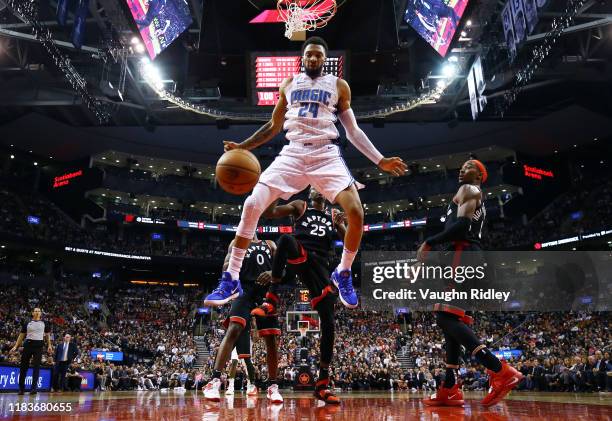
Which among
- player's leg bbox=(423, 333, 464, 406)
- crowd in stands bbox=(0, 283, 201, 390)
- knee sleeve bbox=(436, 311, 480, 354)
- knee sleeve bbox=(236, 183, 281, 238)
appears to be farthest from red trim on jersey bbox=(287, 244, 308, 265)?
crowd in stands bbox=(0, 283, 201, 390)

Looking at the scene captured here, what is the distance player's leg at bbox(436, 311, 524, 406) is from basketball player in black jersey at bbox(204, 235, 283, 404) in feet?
5.95

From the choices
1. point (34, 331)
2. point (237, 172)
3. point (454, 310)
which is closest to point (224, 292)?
point (237, 172)

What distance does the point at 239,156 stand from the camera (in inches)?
153

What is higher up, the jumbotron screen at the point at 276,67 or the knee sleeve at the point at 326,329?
the jumbotron screen at the point at 276,67

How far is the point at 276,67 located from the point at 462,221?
10.4 metres

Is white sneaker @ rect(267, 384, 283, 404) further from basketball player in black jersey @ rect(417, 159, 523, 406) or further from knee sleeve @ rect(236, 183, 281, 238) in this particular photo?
knee sleeve @ rect(236, 183, 281, 238)

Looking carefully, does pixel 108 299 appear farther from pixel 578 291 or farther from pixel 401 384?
pixel 578 291

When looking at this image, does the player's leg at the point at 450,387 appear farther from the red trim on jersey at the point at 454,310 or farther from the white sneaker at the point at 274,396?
the white sneaker at the point at 274,396

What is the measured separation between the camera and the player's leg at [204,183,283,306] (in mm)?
3768

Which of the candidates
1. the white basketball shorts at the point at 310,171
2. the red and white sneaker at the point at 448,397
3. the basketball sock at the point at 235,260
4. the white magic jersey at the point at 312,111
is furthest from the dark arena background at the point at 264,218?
the white magic jersey at the point at 312,111

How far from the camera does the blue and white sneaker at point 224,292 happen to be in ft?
12.1

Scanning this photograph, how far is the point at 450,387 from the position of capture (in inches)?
182

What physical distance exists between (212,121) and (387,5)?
34.7 feet

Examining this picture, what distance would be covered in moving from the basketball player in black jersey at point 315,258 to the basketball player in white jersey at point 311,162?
0.60m
